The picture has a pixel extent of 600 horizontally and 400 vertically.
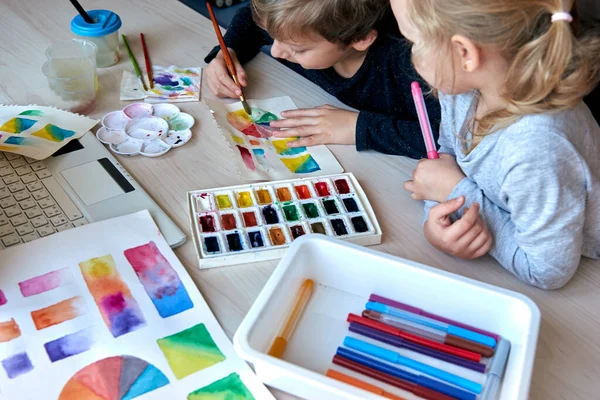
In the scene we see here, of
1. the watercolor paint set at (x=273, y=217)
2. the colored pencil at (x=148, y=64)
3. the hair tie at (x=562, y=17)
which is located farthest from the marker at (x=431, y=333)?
the colored pencil at (x=148, y=64)

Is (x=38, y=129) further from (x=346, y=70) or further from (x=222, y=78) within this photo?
(x=346, y=70)

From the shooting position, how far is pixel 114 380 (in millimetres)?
618

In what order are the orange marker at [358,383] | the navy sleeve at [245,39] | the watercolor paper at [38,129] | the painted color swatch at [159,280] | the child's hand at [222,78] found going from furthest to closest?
the navy sleeve at [245,39]
the child's hand at [222,78]
the watercolor paper at [38,129]
the painted color swatch at [159,280]
the orange marker at [358,383]

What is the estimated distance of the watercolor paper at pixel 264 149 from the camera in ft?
2.95

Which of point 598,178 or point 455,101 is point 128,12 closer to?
point 455,101

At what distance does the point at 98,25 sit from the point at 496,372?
0.85m

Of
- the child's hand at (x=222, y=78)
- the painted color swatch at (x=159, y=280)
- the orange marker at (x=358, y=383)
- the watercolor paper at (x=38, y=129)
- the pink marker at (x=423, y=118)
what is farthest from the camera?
the child's hand at (x=222, y=78)

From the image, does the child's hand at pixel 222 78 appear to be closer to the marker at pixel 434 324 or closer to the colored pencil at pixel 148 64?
the colored pencil at pixel 148 64

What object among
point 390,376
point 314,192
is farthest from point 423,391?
point 314,192

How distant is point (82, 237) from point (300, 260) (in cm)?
27

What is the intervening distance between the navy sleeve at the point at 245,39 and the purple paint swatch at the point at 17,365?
2.16 feet

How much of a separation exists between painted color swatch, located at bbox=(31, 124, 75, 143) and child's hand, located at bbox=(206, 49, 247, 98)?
24cm

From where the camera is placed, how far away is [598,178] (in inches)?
28.8

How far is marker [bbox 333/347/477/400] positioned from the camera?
2.03 feet
